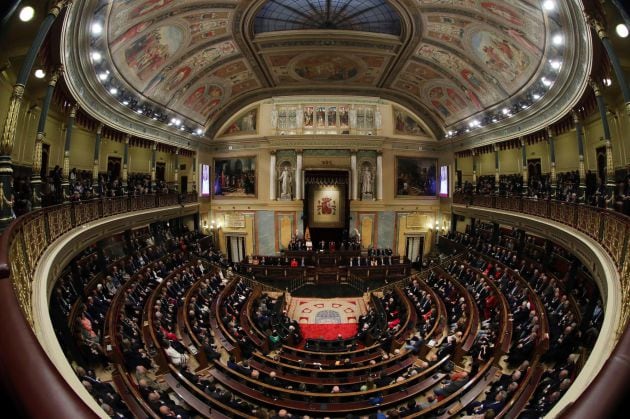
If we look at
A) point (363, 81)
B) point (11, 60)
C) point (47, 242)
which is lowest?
point (47, 242)

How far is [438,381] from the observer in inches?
340

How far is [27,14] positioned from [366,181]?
69.1 ft

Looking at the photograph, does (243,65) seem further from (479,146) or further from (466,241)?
(466,241)

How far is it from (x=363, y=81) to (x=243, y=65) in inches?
334

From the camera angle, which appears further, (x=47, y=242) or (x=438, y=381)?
(x=438, y=381)

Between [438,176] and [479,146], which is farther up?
[479,146]

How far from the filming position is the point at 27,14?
6273mm

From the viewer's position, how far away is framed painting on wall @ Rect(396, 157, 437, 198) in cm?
2561

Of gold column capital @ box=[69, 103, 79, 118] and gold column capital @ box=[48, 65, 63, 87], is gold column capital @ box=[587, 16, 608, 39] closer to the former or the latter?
gold column capital @ box=[48, 65, 63, 87]

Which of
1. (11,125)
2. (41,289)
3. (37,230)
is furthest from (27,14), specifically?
(41,289)

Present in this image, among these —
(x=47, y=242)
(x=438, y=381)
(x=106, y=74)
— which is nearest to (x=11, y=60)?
(x=47, y=242)

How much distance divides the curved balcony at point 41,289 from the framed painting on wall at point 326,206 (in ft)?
40.2

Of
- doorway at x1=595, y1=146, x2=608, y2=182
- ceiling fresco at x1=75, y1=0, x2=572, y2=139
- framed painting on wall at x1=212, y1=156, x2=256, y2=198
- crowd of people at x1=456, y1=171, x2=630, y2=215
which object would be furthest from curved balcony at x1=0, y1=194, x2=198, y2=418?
doorway at x1=595, y1=146, x2=608, y2=182

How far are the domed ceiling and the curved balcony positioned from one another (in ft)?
18.6
